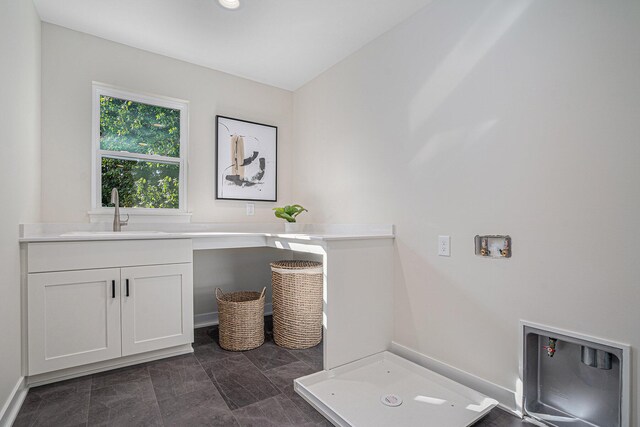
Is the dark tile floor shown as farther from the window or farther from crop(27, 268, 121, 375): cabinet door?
the window

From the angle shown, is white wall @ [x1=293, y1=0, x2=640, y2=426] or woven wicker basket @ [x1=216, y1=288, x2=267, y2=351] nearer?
white wall @ [x1=293, y1=0, x2=640, y2=426]

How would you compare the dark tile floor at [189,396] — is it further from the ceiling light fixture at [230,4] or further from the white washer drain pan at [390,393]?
the ceiling light fixture at [230,4]

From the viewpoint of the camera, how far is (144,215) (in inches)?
104

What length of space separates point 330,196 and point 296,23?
1.36 metres

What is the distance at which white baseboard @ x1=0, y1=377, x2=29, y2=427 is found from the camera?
142 centimetres

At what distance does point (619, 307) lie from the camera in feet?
4.20

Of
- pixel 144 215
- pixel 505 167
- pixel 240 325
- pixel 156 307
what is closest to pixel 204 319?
pixel 240 325

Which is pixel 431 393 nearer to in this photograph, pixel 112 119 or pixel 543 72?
pixel 543 72

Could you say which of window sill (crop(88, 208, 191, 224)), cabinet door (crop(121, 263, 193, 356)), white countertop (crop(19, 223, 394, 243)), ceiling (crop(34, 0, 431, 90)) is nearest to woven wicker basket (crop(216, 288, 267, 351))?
cabinet door (crop(121, 263, 193, 356))

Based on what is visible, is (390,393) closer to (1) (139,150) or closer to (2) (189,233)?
(2) (189,233)

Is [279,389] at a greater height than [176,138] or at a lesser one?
lesser

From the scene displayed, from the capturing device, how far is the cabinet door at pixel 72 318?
5.81ft

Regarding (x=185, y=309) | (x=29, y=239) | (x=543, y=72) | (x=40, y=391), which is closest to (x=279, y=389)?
(x=185, y=309)

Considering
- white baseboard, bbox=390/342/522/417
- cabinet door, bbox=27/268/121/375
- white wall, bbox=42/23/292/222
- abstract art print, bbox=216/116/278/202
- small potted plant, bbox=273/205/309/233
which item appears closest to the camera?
white baseboard, bbox=390/342/522/417
